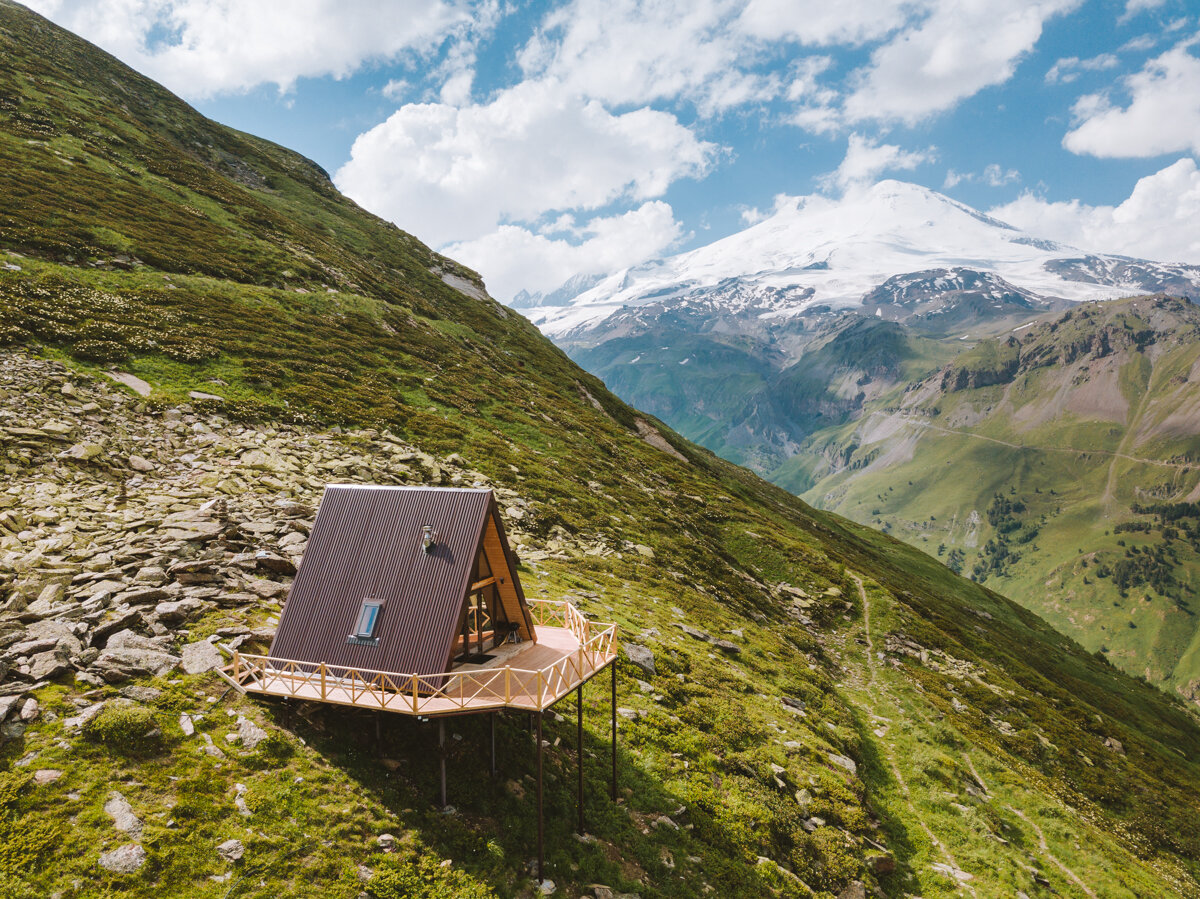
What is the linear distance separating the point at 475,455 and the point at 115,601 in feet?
97.9

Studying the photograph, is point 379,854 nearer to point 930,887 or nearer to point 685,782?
point 685,782

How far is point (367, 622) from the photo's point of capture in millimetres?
17453

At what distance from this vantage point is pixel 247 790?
14289 millimetres

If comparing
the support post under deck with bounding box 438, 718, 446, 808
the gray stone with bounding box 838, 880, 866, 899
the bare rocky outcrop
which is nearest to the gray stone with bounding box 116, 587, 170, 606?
the bare rocky outcrop

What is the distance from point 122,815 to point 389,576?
25.6 feet

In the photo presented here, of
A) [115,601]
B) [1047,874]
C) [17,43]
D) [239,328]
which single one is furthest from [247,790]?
[17,43]

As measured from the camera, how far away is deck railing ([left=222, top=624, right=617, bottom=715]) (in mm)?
15523

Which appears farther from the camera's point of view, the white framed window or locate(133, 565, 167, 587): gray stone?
locate(133, 565, 167, 587): gray stone

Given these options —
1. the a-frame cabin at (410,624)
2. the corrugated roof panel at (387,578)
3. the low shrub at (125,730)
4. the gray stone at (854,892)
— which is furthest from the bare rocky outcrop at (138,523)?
the gray stone at (854,892)

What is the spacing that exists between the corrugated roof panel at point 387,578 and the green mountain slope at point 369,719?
211 cm

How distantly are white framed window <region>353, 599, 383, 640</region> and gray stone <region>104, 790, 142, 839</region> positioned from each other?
601 centimetres

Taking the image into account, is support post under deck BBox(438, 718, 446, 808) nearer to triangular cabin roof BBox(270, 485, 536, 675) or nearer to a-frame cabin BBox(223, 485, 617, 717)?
a-frame cabin BBox(223, 485, 617, 717)

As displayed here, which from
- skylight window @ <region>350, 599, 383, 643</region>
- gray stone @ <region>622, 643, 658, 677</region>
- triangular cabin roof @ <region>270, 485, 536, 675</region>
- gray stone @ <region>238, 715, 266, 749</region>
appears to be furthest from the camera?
gray stone @ <region>622, 643, 658, 677</region>

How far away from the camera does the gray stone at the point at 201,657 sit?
1698 cm
